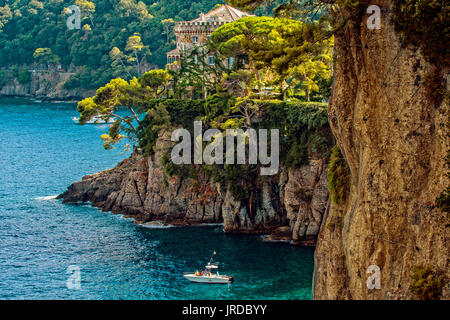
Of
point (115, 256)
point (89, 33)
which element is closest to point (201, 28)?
point (115, 256)

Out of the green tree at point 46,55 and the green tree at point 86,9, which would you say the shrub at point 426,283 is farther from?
the green tree at point 46,55

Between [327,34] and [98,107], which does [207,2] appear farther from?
[327,34]

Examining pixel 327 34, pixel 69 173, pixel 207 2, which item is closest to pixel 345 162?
pixel 327 34

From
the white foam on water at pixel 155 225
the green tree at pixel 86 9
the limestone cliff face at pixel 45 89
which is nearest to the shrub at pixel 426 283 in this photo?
the white foam on water at pixel 155 225

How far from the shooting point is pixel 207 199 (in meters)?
69.1

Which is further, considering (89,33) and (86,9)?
(86,9)

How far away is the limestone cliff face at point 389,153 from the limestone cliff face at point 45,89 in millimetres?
158445

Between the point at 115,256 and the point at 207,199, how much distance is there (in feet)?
42.4

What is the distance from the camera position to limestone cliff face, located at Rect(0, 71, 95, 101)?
17938 cm

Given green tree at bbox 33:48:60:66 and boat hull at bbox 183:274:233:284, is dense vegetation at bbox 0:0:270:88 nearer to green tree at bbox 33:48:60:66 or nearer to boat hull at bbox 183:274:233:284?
green tree at bbox 33:48:60:66

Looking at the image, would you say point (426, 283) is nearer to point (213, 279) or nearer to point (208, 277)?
point (208, 277)

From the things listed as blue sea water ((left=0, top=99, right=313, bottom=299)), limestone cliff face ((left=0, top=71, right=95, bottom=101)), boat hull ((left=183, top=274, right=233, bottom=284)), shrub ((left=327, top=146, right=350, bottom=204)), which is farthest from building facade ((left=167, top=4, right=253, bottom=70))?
limestone cliff face ((left=0, top=71, right=95, bottom=101))

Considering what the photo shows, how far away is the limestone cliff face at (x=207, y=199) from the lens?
6150 centimetres

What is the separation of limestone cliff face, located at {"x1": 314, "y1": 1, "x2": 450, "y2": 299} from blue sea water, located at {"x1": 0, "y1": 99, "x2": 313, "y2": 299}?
92.0ft
